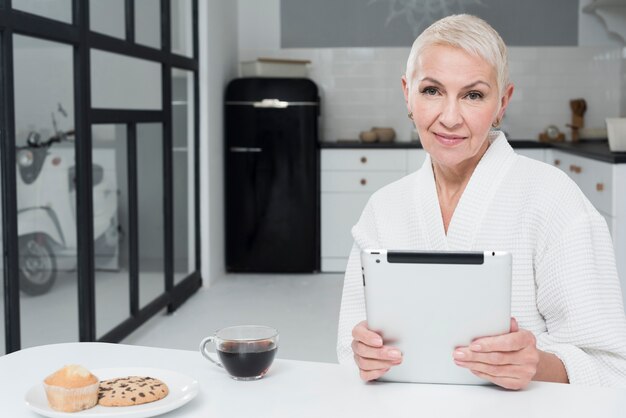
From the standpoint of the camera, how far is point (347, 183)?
20.4 feet

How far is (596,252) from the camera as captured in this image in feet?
5.07

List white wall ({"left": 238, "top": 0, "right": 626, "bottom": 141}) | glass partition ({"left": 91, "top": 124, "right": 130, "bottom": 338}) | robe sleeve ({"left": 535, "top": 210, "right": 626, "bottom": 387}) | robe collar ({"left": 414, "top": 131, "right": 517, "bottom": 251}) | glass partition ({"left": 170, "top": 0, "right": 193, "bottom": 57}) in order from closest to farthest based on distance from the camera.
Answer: robe sleeve ({"left": 535, "top": 210, "right": 626, "bottom": 387}) < robe collar ({"left": 414, "top": 131, "right": 517, "bottom": 251}) < glass partition ({"left": 91, "top": 124, "right": 130, "bottom": 338}) < glass partition ({"left": 170, "top": 0, "right": 193, "bottom": 57}) < white wall ({"left": 238, "top": 0, "right": 626, "bottom": 141})

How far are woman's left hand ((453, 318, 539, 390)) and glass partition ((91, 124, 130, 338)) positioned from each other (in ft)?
9.18

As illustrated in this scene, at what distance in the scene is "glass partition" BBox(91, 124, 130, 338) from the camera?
3934mm

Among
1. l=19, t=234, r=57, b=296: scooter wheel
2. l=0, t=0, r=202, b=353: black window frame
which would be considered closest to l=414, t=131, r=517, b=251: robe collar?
Result: l=0, t=0, r=202, b=353: black window frame

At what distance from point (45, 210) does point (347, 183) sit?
10.3 ft

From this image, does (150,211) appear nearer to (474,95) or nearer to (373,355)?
(474,95)

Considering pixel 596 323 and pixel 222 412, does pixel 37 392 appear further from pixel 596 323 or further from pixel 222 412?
pixel 596 323

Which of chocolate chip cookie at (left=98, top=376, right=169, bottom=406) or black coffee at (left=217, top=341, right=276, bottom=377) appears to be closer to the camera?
chocolate chip cookie at (left=98, top=376, right=169, bottom=406)

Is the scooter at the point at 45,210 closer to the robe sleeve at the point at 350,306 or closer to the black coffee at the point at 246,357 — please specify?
the robe sleeve at the point at 350,306

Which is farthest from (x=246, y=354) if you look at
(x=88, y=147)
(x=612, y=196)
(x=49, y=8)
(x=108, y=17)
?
(x=612, y=196)

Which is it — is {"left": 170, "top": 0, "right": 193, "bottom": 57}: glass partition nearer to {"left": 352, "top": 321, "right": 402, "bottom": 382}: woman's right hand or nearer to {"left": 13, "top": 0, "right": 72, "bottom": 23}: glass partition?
{"left": 13, "top": 0, "right": 72, "bottom": 23}: glass partition

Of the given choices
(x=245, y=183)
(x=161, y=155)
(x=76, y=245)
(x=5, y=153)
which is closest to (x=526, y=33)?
(x=245, y=183)

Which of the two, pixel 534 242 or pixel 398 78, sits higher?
pixel 398 78
